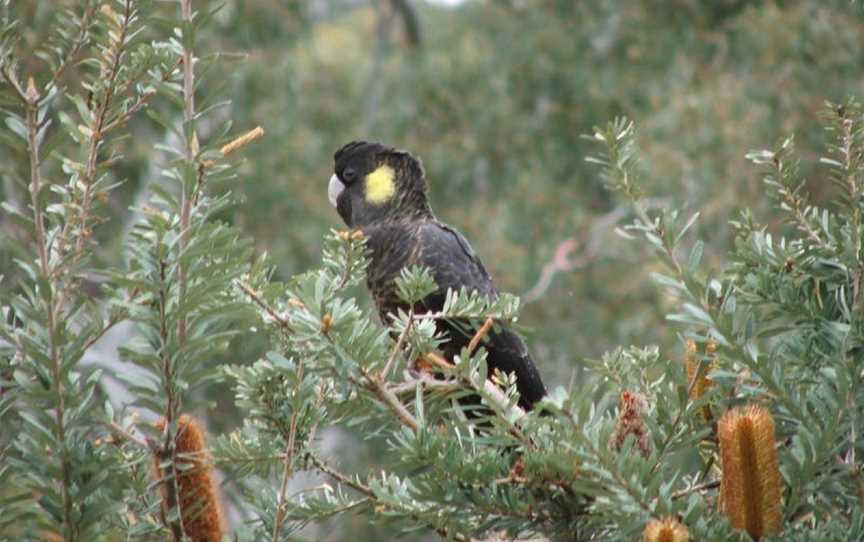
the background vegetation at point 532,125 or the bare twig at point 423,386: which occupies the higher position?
the bare twig at point 423,386

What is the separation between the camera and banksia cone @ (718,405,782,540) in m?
1.39

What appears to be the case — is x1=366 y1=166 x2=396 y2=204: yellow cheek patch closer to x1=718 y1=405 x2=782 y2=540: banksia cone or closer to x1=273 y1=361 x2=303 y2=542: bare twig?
x1=273 y1=361 x2=303 y2=542: bare twig

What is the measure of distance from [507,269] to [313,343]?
20.9ft

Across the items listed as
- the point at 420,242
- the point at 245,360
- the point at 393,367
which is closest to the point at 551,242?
the point at 245,360

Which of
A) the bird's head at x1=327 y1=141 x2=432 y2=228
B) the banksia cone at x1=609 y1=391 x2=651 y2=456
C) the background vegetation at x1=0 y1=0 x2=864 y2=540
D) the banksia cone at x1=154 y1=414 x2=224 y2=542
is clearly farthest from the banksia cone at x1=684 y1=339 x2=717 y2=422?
the background vegetation at x1=0 y1=0 x2=864 y2=540

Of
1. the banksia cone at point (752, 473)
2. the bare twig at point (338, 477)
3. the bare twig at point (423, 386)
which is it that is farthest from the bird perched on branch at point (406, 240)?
the banksia cone at point (752, 473)

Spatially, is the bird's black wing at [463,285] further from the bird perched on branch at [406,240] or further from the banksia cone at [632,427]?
the banksia cone at [632,427]

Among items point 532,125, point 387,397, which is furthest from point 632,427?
point 532,125

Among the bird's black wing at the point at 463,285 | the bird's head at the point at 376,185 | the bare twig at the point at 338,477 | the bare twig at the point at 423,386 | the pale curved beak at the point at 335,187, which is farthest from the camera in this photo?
the pale curved beak at the point at 335,187

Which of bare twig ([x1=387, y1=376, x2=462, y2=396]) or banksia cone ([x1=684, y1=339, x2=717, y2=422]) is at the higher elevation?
banksia cone ([x1=684, y1=339, x2=717, y2=422])

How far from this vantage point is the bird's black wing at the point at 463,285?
3.09 metres

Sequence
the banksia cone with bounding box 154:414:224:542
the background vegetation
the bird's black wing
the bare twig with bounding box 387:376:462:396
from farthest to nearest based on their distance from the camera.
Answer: the background vegetation
the bird's black wing
the bare twig with bounding box 387:376:462:396
the banksia cone with bounding box 154:414:224:542

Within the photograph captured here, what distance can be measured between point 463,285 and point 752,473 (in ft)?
5.80

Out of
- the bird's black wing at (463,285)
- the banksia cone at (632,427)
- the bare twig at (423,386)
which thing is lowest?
the bird's black wing at (463,285)
